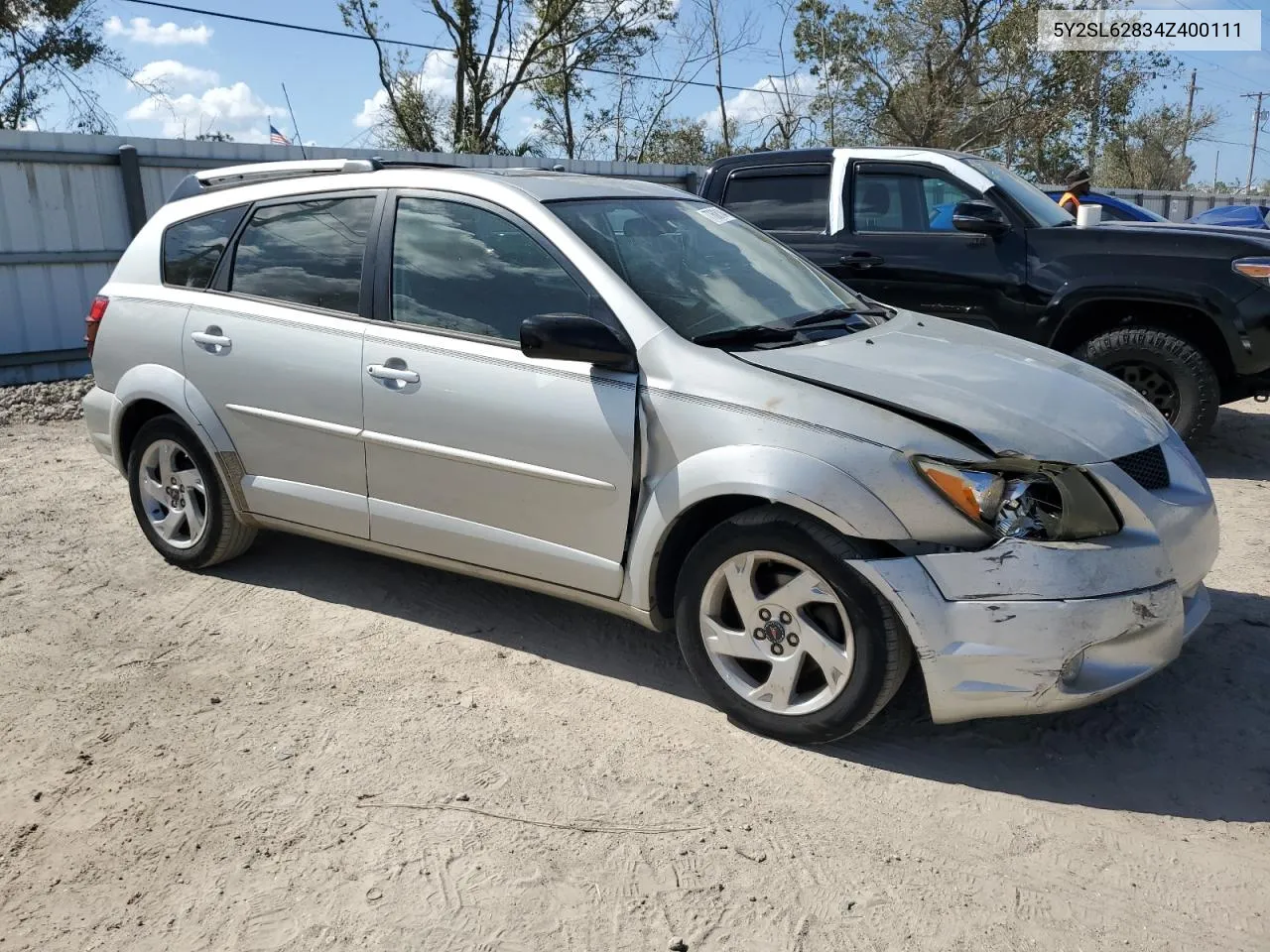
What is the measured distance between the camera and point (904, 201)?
7.38 m

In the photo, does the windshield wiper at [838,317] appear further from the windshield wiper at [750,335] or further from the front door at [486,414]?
the front door at [486,414]

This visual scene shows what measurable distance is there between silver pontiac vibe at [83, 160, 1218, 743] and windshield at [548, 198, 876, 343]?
17 mm

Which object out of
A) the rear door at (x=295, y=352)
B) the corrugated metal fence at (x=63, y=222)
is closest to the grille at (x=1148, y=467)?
the rear door at (x=295, y=352)

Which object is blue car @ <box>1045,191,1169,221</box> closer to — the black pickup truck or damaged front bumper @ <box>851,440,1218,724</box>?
the black pickup truck

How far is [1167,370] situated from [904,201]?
204 cm

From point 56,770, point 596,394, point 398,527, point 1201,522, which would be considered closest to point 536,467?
point 596,394

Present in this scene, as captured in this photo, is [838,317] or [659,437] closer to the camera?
[659,437]

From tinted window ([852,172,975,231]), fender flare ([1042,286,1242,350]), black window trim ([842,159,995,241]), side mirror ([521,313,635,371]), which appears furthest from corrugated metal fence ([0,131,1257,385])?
fender flare ([1042,286,1242,350])

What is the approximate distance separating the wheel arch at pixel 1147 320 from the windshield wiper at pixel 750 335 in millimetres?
3556

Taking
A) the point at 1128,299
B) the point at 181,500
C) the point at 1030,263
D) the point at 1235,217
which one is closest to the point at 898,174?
the point at 1030,263

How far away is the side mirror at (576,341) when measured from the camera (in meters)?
3.47

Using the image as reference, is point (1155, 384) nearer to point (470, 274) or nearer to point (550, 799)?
point (470, 274)

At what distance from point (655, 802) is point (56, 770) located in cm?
184

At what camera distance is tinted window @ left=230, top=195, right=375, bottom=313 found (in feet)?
14.0
